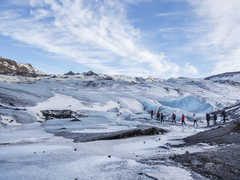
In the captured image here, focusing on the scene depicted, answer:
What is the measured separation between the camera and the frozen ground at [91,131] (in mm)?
6940

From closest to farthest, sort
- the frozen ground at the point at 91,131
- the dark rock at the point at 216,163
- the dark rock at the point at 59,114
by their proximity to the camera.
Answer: the dark rock at the point at 216,163 < the frozen ground at the point at 91,131 < the dark rock at the point at 59,114

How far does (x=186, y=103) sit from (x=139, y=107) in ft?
35.0

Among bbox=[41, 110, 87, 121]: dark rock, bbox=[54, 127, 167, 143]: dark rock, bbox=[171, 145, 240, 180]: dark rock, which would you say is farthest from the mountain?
bbox=[171, 145, 240, 180]: dark rock

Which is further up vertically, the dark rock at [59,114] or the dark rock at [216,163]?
the dark rock at [59,114]

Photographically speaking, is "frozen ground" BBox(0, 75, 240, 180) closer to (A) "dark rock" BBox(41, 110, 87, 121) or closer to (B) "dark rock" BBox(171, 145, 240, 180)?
(B) "dark rock" BBox(171, 145, 240, 180)

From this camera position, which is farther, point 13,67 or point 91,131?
point 13,67

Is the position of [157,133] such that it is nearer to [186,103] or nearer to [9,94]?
[9,94]

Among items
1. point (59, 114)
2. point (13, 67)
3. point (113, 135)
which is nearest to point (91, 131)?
point (113, 135)

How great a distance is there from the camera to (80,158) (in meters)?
8.60

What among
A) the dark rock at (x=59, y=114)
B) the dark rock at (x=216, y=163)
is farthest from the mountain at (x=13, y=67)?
the dark rock at (x=216, y=163)

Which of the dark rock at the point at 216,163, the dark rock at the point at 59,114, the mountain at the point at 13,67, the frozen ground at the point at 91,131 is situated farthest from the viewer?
the mountain at the point at 13,67

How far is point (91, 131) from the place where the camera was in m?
18.5

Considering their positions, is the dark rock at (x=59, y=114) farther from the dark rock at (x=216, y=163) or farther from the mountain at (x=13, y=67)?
the mountain at (x=13, y=67)

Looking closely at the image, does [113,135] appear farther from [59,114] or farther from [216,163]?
[59,114]
